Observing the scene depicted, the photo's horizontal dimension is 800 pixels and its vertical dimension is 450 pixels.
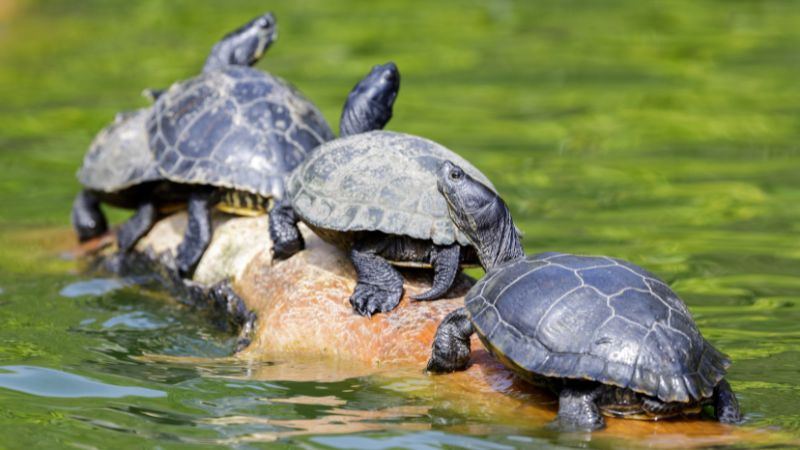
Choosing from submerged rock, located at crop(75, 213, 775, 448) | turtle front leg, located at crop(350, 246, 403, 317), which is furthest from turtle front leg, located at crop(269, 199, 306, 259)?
turtle front leg, located at crop(350, 246, 403, 317)

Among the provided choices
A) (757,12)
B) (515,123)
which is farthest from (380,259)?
(757,12)

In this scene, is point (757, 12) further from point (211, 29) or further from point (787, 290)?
point (787, 290)

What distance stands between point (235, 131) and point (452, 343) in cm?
254

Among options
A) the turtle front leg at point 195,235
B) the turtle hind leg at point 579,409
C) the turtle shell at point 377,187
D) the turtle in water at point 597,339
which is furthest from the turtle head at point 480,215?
the turtle front leg at point 195,235

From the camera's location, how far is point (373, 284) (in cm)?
615

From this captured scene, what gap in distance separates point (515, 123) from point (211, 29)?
244 inches

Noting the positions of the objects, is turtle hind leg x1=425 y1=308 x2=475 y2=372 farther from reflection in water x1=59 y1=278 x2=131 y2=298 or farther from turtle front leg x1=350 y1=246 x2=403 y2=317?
A: reflection in water x1=59 y1=278 x2=131 y2=298

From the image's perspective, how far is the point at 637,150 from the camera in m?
12.0

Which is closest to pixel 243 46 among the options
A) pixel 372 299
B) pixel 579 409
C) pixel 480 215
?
pixel 372 299

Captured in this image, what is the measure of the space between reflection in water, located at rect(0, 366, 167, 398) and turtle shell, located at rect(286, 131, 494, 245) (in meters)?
1.26

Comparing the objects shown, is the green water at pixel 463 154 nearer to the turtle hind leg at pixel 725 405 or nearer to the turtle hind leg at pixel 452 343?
the turtle hind leg at pixel 725 405

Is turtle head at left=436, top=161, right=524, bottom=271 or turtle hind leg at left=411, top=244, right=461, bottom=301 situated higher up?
turtle head at left=436, top=161, right=524, bottom=271

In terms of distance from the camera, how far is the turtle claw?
6043 millimetres

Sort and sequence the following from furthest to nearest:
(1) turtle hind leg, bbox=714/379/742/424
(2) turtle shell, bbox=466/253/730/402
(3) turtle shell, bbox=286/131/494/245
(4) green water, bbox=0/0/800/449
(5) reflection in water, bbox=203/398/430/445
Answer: (3) turtle shell, bbox=286/131/494/245
(4) green water, bbox=0/0/800/449
(1) turtle hind leg, bbox=714/379/742/424
(5) reflection in water, bbox=203/398/430/445
(2) turtle shell, bbox=466/253/730/402
